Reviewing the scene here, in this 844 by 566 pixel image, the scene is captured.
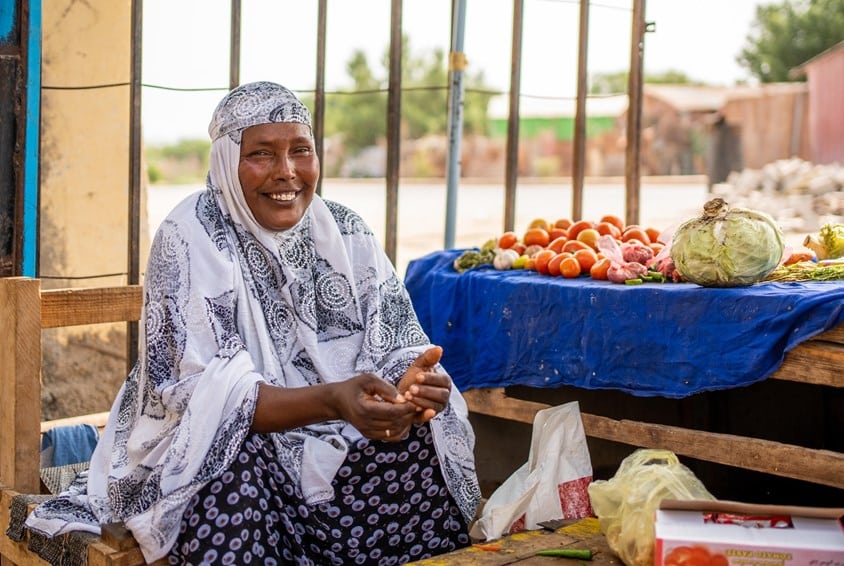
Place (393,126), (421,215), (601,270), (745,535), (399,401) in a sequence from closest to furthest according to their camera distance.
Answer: (745,535) → (399,401) → (601,270) → (393,126) → (421,215)

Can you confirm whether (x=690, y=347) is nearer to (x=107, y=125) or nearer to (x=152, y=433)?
(x=152, y=433)

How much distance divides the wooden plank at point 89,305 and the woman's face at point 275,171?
80 centimetres

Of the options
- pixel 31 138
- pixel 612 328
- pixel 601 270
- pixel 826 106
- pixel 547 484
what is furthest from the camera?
pixel 826 106

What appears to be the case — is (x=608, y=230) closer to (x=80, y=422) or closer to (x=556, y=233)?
(x=556, y=233)

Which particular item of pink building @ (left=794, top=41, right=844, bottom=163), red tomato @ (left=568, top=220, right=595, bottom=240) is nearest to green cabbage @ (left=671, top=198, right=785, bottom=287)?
red tomato @ (left=568, top=220, right=595, bottom=240)

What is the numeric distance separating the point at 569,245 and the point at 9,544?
2249mm

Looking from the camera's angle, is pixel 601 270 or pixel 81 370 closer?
pixel 601 270

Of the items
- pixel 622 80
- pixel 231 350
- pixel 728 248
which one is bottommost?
pixel 231 350

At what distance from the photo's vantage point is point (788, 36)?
31.6m

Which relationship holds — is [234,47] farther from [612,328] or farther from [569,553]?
[569,553]

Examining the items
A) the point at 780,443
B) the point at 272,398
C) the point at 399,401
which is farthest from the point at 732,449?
the point at 272,398

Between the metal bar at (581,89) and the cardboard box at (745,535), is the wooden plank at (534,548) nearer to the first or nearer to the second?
the cardboard box at (745,535)

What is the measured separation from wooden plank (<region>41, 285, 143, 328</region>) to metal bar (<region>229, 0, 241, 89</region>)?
1.26 meters

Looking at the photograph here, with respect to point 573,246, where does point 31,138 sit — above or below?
above
